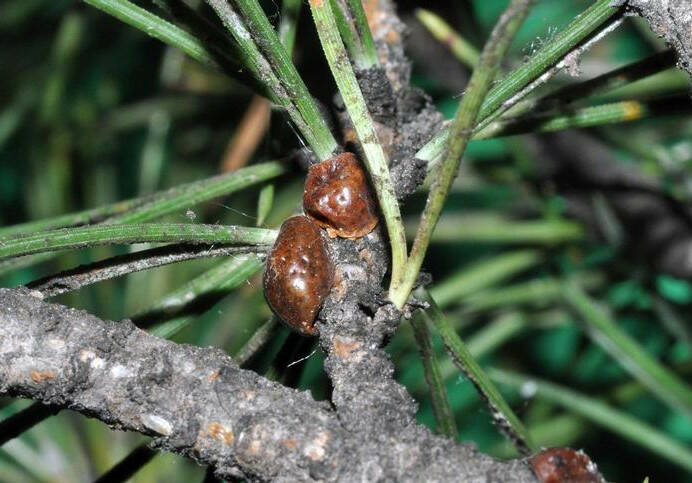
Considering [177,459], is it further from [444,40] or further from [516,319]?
[444,40]

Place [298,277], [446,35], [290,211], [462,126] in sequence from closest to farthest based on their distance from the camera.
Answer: [462,126]
[298,277]
[446,35]
[290,211]

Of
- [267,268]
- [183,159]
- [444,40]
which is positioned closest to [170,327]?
[267,268]

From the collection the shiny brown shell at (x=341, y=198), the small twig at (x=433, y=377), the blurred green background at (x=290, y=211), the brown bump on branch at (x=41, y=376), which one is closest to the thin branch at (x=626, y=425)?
the blurred green background at (x=290, y=211)

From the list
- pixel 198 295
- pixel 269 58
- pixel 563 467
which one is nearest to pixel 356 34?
pixel 269 58

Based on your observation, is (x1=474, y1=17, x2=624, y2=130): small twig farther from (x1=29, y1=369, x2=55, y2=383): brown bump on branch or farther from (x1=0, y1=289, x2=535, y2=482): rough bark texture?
(x1=29, y1=369, x2=55, y2=383): brown bump on branch

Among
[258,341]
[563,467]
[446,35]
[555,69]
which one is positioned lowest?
[563,467]

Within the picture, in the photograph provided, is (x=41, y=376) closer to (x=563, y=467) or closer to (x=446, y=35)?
(x=563, y=467)
